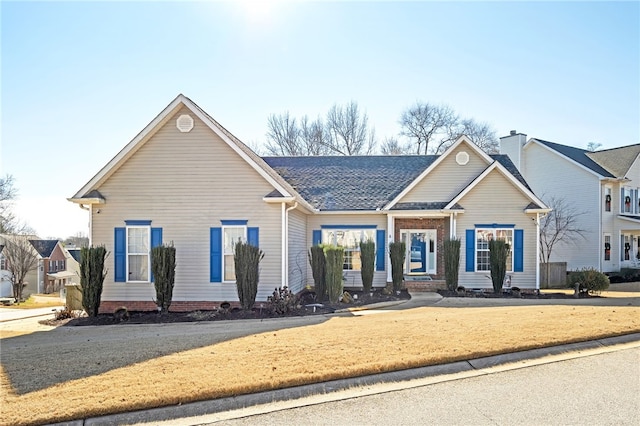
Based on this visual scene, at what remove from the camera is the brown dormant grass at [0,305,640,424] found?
5730mm

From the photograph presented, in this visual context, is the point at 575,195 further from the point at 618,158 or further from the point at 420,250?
the point at 420,250

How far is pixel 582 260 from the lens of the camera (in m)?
27.6

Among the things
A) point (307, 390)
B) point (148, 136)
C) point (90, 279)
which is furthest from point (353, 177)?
point (307, 390)

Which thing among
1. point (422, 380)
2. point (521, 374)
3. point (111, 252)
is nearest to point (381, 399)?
point (422, 380)

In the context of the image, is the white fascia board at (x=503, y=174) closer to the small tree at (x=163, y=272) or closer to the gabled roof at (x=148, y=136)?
the gabled roof at (x=148, y=136)

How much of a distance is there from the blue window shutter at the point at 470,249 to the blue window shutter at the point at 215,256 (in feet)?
32.5

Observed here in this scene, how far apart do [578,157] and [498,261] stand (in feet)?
53.3

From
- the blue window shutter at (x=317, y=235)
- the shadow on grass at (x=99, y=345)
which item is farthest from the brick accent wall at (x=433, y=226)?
the shadow on grass at (x=99, y=345)

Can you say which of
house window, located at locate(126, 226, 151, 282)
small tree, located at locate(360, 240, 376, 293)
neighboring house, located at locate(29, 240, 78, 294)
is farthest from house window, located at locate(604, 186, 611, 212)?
neighboring house, located at locate(29, 240, 78, 294)

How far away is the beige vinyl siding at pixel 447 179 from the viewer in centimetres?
1978

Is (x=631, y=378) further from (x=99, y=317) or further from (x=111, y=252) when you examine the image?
(x=111, y=252)

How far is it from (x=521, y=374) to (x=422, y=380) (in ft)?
4.92

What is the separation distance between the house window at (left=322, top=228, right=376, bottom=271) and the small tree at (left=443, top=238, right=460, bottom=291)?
3.10 m

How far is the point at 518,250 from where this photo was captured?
1889 centimetres
